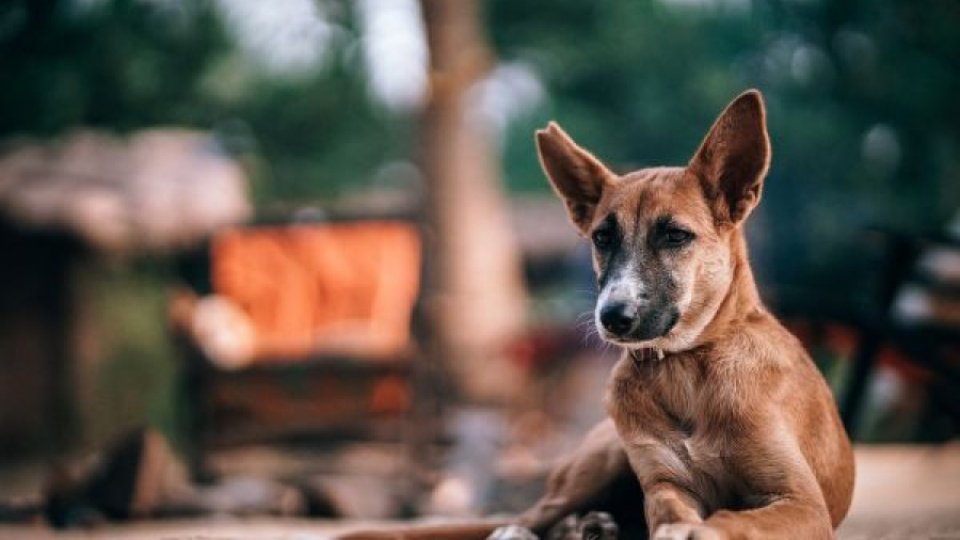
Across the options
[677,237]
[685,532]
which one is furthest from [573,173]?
[685,532]

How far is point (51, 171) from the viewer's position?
15.3 m

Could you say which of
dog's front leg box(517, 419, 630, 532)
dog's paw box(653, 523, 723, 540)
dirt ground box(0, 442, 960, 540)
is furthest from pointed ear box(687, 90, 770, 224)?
dirt ground box(0, 442, 960, 540)

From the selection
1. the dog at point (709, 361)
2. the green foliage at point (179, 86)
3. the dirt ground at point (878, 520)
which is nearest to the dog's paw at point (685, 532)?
Answer: the dog at point (709, 361)

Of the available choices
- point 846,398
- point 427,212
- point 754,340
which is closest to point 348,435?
point 427,212

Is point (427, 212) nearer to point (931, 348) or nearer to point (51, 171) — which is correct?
point (51, 171)

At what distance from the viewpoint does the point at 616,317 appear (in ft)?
11.6

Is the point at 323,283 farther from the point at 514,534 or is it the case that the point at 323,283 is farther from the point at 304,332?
the point at 514,534

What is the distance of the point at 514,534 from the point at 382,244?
1056 centimetres

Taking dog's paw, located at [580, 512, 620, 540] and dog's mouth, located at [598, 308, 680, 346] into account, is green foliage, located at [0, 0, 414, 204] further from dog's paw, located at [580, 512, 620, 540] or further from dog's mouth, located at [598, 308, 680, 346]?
dog's mouth, located at [598, 308, 680, 346]

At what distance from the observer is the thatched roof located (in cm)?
1434

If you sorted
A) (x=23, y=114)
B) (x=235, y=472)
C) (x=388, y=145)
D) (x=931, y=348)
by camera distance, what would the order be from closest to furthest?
(x=931, y=348) → (x=235, y=472) → (x=23, y=114) → (x=388, y=145)

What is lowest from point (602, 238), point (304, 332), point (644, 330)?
point (304, 332)

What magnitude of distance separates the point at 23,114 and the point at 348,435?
9.89 meters

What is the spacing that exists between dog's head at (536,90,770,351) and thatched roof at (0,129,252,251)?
1001cm
